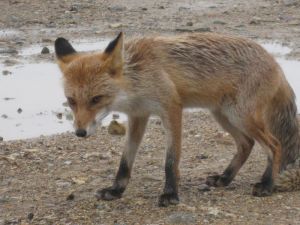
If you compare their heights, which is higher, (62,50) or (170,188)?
(62,50)

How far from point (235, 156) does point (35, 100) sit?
5.09 meters

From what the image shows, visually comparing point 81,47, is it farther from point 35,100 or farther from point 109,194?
point 109,194

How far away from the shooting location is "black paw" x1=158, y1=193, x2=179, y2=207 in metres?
7.25

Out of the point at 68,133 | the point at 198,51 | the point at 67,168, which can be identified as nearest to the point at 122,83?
the point at 198,51

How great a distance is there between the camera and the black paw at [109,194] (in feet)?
24.7

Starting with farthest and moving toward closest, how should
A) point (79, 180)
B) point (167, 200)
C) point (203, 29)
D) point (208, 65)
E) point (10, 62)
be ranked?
point (203, 29) → point (10, 62) → point (79, 180) → point (208, 65) → point (167, 200)

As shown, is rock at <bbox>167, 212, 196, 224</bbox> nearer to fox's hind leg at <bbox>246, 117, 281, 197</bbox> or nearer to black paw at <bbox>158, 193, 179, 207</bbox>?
black paw at <bbox>158, 193, 179, 207</bbox>

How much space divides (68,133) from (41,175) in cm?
200

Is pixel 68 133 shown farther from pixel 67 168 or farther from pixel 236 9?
pixel 236 9

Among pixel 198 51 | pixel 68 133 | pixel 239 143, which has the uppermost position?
pixel 198 51

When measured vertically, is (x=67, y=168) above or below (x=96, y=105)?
below

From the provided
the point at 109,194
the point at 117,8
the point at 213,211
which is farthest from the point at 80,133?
the point at 117,8

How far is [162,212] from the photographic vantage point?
23.4 ft

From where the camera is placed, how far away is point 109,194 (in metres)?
7.56
